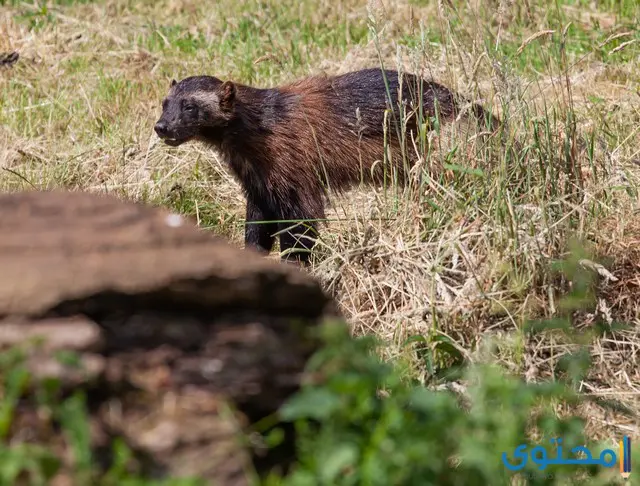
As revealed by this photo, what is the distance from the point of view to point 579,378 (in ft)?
14.2

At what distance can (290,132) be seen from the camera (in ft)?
21.2

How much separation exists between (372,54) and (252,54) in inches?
40.6

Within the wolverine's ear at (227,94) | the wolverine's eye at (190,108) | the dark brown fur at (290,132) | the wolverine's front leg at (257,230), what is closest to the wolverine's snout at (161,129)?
the dark brown fur at (290,132)

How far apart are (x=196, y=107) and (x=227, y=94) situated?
22 centimetres

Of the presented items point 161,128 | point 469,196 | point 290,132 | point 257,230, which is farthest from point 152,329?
point 290,132

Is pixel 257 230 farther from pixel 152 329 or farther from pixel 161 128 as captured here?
pixel 152 329

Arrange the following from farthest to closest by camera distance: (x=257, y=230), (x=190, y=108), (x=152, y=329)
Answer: (x=257, y=230), (x=190, y=108), (x=152, y=329)

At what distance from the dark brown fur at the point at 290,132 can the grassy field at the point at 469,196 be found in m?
0.26

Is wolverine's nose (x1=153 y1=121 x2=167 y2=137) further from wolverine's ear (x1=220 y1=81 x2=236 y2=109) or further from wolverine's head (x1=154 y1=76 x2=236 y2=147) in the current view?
wolverine's ear (x1=220 y1=81 x2=236 y2=109)

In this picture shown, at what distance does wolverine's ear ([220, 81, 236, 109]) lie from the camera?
6.35 meters

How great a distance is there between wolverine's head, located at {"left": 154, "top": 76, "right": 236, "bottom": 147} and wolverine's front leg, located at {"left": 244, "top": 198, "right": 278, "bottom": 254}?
22.8 inches

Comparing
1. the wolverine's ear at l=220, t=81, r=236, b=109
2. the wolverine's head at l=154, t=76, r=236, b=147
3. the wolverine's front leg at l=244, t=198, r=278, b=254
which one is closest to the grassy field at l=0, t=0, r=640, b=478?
the wolverine's front leg at l=244, t=198, r=278, b=254

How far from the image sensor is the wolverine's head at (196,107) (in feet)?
20.6

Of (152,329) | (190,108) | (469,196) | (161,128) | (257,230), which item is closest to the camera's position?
(152,329)
